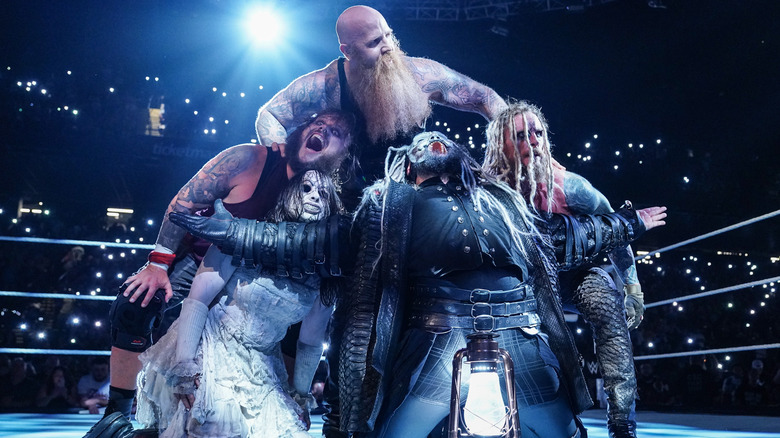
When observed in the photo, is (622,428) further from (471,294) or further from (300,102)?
(300,102)

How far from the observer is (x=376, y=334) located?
1.56m

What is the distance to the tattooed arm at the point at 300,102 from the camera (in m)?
2.66

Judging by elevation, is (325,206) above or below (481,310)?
above

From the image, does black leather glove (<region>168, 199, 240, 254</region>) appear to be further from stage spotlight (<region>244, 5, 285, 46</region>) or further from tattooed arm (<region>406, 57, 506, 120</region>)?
stage spotlight (<region>244, 5, 285, 46</region>)

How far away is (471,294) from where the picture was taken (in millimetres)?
1569

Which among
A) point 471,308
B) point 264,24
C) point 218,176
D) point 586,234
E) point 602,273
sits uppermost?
point 264,24

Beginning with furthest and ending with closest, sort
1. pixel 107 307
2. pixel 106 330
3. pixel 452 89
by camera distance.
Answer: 1. pixel 107 307
2. pixel 106 330
3. pixel 452 89

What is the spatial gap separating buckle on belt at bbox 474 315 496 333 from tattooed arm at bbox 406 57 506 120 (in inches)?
52.4

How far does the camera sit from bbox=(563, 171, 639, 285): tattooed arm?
2123 millimetres

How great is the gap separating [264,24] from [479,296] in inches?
331

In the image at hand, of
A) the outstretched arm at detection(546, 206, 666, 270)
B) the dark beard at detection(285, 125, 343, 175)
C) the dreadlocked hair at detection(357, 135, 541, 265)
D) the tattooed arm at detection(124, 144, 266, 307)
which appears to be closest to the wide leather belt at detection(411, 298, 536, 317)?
the dreadlocked hair at detection(357, 135, 541, 265)

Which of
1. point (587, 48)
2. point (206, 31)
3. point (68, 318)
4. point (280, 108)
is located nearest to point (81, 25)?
point (206, 31)

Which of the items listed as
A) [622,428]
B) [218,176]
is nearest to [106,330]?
[218,176]

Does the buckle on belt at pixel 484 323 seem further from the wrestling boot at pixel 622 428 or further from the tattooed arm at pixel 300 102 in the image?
the tattooed arm at pixel 300 102
